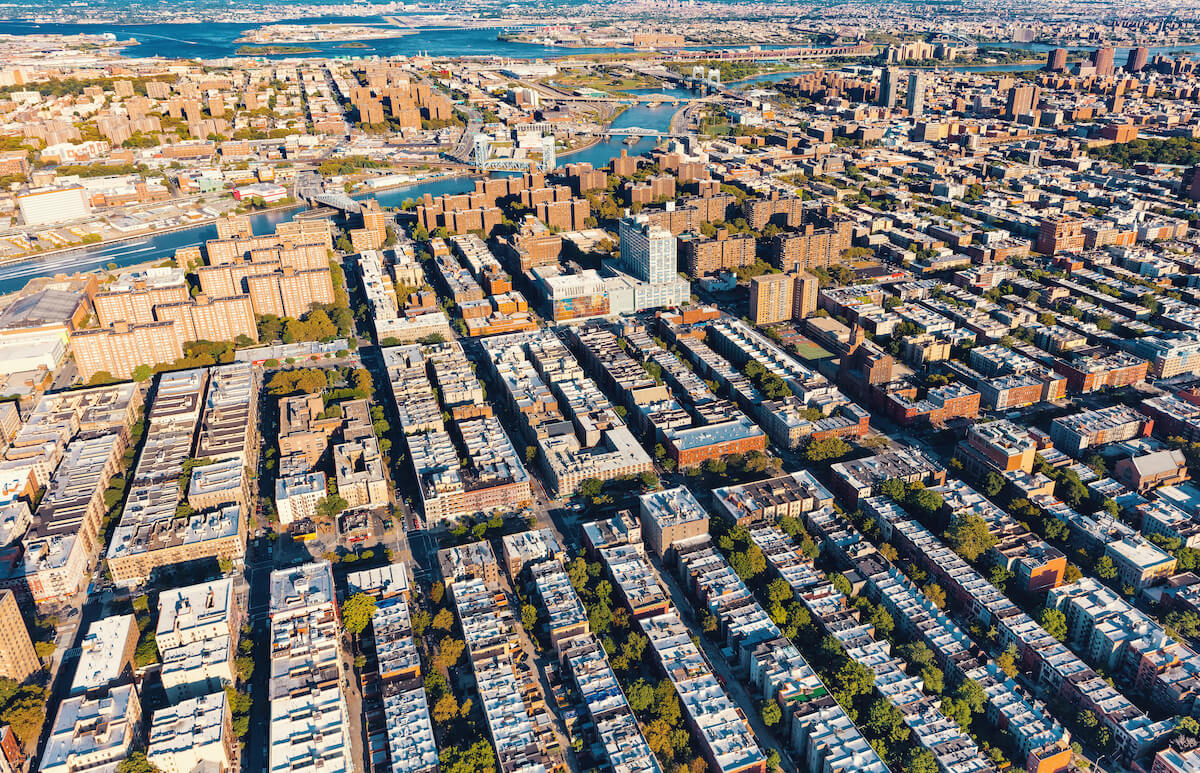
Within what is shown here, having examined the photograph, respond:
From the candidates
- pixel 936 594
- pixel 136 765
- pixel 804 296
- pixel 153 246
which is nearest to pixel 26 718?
pixel 136 765

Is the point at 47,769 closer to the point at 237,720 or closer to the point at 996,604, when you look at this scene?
the point at 237,720

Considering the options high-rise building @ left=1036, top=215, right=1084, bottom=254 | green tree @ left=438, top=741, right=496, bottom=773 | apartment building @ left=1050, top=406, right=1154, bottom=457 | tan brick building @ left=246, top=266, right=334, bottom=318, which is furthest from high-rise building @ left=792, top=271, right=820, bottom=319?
green tree @ left=438, top=741, right=496, bottom=773

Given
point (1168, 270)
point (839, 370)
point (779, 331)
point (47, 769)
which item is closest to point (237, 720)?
point (47, 769)

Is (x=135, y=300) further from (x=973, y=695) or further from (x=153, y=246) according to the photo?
(x=973, y=695)

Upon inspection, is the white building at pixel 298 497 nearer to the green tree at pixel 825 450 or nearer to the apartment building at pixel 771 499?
the apartment building at pixel 771 499

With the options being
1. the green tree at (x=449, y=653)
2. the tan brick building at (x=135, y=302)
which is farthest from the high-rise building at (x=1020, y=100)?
the green tree at (x=449, y=653)

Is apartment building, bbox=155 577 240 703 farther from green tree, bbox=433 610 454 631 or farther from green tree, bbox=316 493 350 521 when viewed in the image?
green tree, bbox=433 610 454 631

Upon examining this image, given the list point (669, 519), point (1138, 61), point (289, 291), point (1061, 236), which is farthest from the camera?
point (1138, 61)
